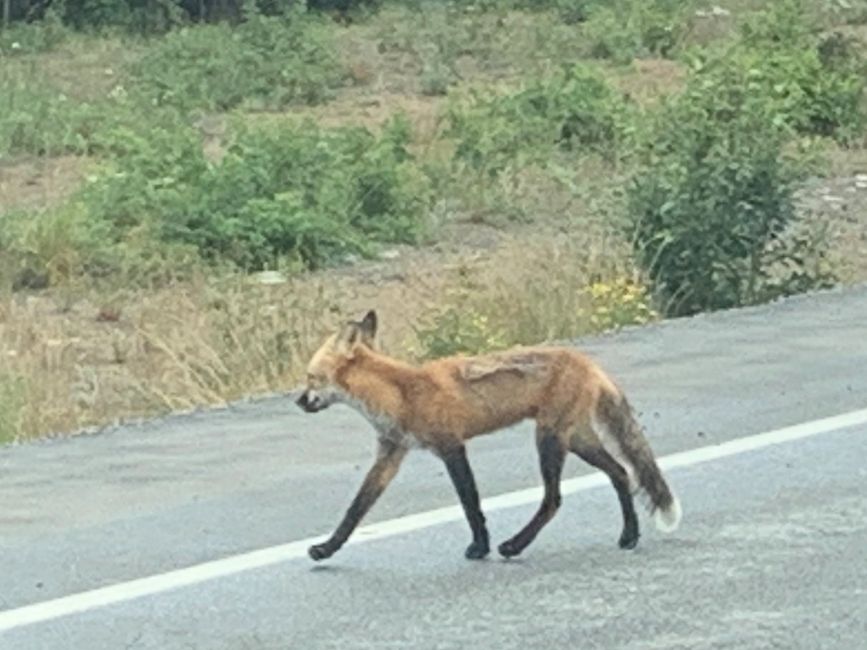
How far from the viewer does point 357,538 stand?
801 centimetres

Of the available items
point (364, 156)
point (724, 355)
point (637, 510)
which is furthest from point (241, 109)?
point (637, 510)

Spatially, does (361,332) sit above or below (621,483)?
above

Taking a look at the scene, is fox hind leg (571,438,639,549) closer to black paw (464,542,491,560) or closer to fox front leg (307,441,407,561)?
black paw (464,542,491,560)

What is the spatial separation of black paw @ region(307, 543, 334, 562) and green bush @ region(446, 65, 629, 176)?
1425 cm

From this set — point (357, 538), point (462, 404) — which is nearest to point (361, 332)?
point (462, 404)

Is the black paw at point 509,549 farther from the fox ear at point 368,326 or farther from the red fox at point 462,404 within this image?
the fox ear at point 368,326

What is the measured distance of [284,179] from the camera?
1980 cm

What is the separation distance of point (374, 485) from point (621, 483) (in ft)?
2.54

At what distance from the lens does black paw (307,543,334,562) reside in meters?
7.64

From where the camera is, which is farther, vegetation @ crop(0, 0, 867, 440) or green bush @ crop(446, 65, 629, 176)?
green bush @ crop(446, 65, 629, 176)

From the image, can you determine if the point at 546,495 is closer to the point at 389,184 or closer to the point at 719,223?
the point at 719,223

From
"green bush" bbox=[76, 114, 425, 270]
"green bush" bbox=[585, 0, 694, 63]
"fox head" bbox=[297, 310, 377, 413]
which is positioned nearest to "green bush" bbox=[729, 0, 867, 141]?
"green bush" bbox=[76, 114, 425, 270]

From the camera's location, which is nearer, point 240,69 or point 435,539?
point 435,539

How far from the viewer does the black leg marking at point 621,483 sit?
25.5 ft
